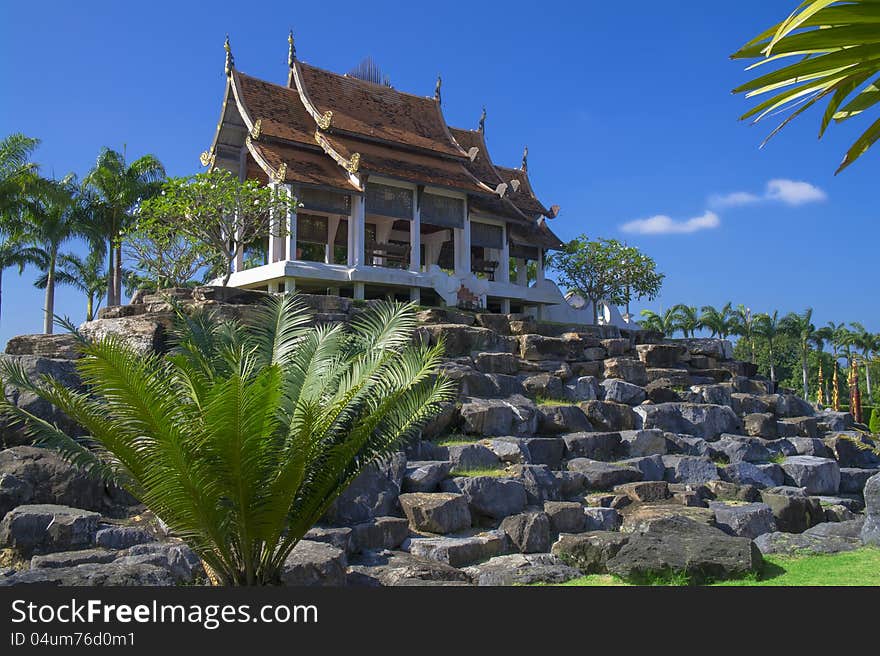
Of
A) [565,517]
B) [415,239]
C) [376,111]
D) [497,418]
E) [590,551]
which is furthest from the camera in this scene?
[376,111]

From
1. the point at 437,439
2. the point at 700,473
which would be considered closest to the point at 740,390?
the point at 700,473

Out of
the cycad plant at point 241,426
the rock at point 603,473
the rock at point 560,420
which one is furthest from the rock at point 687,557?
the rock at point 560,420

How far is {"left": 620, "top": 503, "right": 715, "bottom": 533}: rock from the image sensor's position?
39.3 feet

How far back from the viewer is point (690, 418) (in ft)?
59.9

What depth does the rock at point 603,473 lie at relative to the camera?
13.9m

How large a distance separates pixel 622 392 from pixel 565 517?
7.32 metres

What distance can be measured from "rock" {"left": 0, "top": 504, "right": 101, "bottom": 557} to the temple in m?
13.4

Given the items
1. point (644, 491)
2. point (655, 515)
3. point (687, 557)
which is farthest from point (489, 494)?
point (687, 557)

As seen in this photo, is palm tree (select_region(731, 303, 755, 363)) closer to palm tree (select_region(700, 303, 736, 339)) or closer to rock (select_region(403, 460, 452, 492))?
palm tree (select_region(700, 303, 736, 339))

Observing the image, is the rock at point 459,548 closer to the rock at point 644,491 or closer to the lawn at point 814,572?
the lawn at point 814,572

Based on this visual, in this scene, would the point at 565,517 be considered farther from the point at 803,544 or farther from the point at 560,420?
the point at 560,420

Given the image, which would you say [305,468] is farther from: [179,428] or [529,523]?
[529,523]

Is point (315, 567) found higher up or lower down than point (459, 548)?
higher up

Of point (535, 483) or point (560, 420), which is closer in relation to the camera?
point (535, 483)
